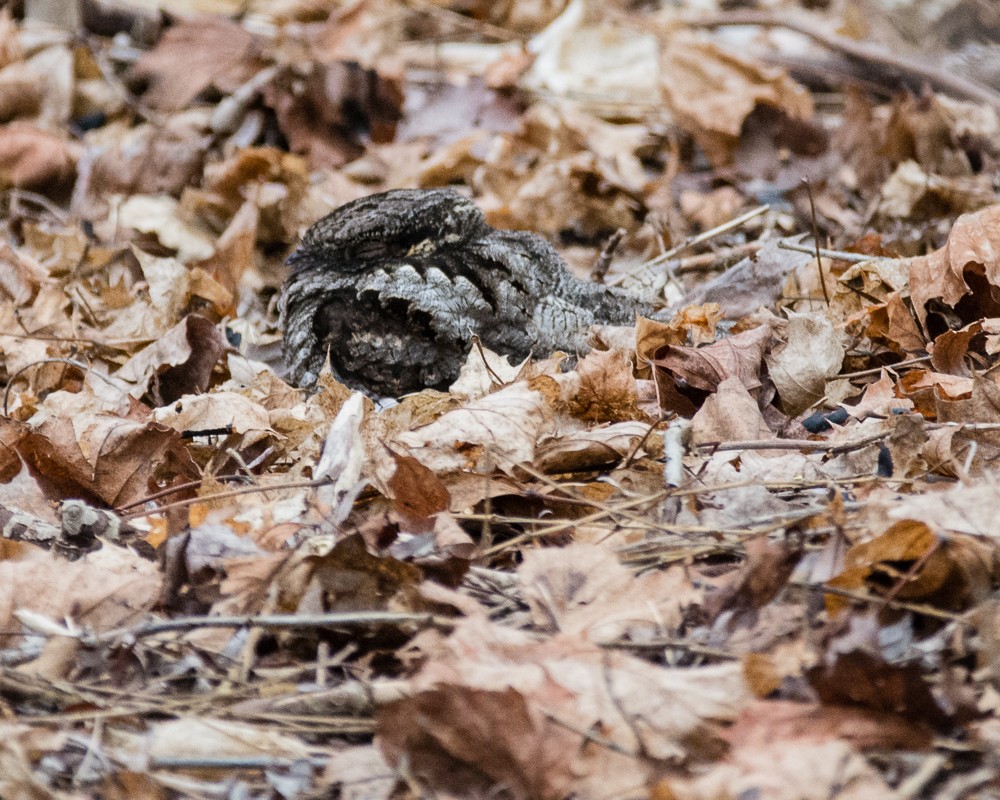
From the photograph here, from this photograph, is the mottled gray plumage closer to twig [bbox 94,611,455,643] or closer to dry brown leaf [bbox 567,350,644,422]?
dry brown leaf [bbox 567,350,644,422]

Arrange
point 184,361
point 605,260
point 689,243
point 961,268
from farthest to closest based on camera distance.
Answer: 1. point 689,243
2. point 605,260
3. point 184,361
4. point 961,268

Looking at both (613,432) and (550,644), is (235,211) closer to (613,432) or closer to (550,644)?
(613,432)

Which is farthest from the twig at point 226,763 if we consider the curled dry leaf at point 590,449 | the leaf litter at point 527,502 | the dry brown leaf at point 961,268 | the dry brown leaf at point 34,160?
the dry brown leaf at point 34,160

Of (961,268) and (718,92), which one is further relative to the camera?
(718,92)

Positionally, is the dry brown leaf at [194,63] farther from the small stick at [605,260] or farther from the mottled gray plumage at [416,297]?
the mottled gray plumage at [416,297]

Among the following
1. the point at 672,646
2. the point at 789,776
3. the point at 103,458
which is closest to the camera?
the point at 789,776

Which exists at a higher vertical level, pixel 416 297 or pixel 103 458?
pixel 416 297

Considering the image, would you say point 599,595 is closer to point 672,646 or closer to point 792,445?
point 672,646

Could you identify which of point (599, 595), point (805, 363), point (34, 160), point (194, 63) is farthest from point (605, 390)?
point (194, 63)
